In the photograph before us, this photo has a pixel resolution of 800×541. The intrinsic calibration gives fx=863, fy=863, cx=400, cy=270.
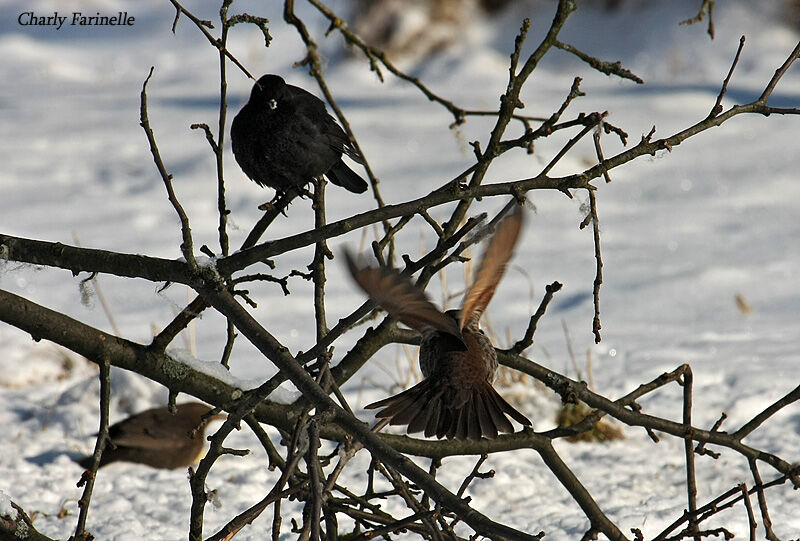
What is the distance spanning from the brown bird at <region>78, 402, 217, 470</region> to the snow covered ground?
6cm

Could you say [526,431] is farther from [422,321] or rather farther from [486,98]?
[486,98]

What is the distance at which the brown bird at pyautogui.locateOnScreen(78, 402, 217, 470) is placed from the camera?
3.48 m

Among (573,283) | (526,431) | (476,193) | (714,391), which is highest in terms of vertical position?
(573,283)

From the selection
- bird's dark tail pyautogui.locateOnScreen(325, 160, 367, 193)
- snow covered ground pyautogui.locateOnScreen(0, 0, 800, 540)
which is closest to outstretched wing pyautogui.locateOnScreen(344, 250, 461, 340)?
snow covered ground pyautogui.locateOnScreen(0, 0, 800, 540)

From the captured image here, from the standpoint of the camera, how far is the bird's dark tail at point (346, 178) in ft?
10.2

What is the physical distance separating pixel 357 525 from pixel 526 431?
0.52 meters

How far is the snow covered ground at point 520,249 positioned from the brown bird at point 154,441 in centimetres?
6

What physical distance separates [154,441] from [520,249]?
361cm

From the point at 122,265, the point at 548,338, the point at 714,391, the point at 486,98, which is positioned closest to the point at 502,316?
the point at 548,338

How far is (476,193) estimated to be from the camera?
1.79 m

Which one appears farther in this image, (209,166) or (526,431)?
(209,166)

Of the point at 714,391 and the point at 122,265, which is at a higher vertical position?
the point at 714,391

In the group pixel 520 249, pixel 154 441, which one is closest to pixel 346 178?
pixel 154 441

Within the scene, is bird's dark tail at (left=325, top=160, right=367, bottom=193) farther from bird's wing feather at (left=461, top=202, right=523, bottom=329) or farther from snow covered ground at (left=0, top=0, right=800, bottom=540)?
bird's wing feather at (left=461, top=202, right=523, bottom=329)
